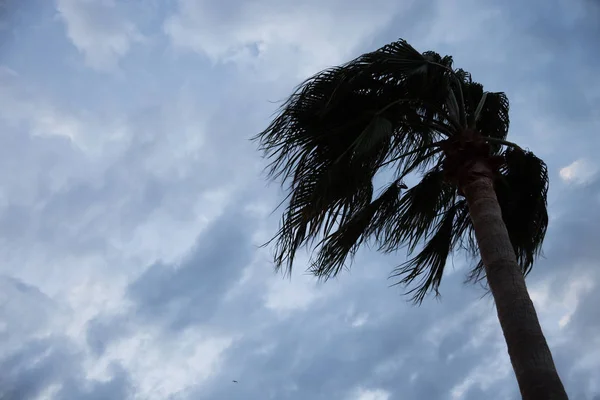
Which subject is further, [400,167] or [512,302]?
[400,167]

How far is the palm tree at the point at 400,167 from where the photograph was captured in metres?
6.70

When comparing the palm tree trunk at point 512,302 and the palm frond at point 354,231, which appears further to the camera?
the palm frond at point 354,231

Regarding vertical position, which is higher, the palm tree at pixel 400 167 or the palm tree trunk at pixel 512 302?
the palm tree at pixel 400 167

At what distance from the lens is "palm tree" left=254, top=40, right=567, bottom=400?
6703 millimetres

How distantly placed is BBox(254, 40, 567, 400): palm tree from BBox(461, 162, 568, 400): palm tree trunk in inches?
0.7

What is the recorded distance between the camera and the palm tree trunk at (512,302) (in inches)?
192

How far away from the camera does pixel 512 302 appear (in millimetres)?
5410

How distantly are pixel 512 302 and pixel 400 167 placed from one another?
106 inches

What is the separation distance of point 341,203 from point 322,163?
1.71 ft

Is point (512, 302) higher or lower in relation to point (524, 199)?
lower

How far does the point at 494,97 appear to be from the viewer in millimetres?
8664

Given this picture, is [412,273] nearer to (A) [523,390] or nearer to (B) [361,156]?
(B) [361,156]

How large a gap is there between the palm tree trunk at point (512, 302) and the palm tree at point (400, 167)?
0.02 metres

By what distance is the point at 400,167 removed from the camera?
7.69 meters
